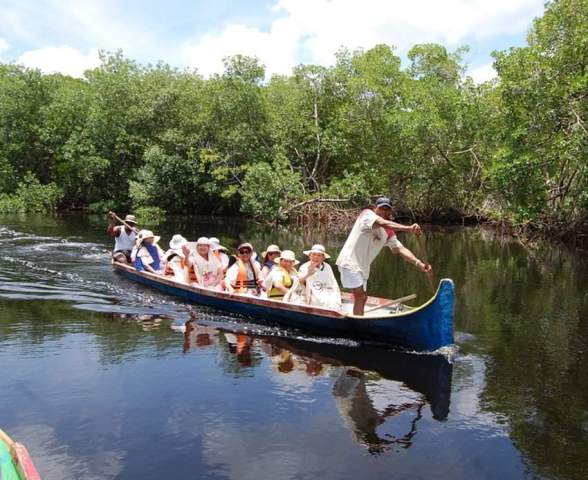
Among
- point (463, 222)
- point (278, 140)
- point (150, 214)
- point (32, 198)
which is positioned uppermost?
point (278, 140)

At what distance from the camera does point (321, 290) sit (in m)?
7.93

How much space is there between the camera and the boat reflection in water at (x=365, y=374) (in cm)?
509

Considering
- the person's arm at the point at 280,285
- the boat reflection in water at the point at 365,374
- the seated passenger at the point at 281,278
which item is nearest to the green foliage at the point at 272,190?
the seated passenger at the point at 281,278

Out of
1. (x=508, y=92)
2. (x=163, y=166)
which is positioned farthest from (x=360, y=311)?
(x=163, y=166)

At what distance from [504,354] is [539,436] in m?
2.28

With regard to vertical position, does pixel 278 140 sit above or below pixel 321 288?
above

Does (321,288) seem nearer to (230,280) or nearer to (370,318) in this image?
(370,318)

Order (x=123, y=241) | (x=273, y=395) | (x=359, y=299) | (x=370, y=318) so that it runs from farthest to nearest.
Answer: (x=123, y=241)
(x=359, y=299)
(x=370, y=318)
(x=273, y=395)

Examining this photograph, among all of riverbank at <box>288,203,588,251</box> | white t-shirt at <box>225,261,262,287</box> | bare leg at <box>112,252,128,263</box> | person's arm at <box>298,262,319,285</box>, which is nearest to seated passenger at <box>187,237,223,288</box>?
white t-shirt at <box>225,261,262,287</box>

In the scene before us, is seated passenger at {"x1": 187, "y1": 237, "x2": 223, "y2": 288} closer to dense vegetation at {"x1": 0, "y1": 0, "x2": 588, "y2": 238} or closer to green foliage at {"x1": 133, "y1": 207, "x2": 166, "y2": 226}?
dense vegetation at {"x1": 0, "y1": 0, "x2": 588, "y2": 238}

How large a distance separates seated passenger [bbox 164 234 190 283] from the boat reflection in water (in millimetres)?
2301

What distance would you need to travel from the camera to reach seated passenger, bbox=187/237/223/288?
9.84 metres

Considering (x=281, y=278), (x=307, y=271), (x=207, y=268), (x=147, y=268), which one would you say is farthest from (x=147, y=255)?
(x=307, y=271)

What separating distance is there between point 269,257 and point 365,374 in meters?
3.64
